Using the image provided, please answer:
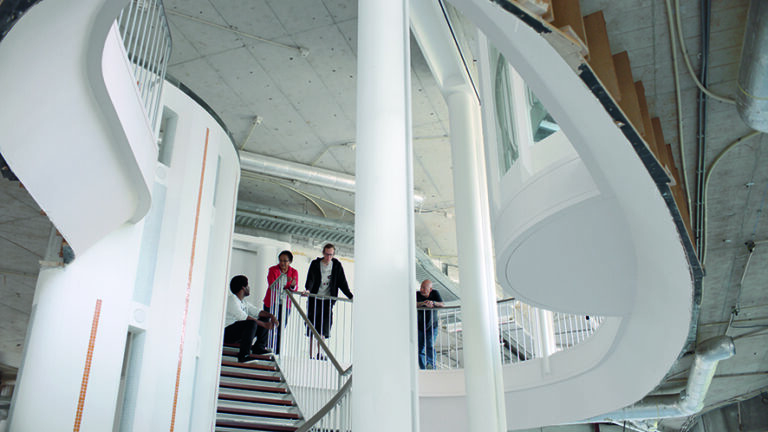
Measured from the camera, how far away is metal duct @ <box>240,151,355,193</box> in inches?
438

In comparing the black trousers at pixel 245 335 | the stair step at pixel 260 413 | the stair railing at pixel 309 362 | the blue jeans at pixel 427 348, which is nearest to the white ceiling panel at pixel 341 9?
the stair railing at pixel 309 362

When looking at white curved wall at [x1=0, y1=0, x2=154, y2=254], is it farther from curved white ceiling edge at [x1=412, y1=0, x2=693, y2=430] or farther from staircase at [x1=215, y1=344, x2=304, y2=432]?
staircase at [x1=215, y1=344, x2=304, y2=432]

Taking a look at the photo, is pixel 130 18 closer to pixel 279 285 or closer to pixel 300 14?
pixel 300 14

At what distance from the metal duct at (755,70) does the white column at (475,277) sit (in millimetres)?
3132

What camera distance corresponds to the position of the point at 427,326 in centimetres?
964

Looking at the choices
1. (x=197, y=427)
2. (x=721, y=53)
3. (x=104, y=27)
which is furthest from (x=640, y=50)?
(x=197, y=427)

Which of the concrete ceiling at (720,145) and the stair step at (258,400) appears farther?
the stair step at (258,400)

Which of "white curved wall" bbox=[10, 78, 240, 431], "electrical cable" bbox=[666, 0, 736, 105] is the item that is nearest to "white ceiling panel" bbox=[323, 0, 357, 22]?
"white curved wall" bbox=[10, 78, 240, 431]

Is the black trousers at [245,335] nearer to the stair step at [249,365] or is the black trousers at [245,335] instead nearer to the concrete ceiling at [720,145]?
the stair step at [249,365]

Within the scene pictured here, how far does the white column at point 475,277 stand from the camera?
6.38 meters

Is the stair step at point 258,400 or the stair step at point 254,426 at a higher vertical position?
the stair step at point 258,400

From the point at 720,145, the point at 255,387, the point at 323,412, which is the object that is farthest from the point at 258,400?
the point at 720,145

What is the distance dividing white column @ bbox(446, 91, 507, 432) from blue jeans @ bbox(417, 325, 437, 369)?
253 cm

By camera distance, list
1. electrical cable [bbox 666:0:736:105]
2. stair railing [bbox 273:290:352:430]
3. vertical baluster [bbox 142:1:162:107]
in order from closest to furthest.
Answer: electrical cable [bbox 666:0:736:105], vertical baluster [bbox 142:1:162:107], stair railing [bbox 273:290:352:430]
